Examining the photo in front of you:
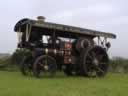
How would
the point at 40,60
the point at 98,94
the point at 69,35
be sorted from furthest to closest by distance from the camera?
1. the point at 69,35
2. the point at 40,60
3. the point at 98,94

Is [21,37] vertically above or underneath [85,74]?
above

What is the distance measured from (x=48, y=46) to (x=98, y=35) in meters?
3.02

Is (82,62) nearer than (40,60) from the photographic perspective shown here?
No

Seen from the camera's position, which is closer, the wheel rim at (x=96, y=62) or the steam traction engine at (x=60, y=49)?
the steam traction engine at (x=60, y=49)

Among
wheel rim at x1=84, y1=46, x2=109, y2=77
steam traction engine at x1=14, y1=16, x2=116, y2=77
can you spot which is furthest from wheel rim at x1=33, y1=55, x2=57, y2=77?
wheel rim at x1=84, y1=46, x2=109, y2=77

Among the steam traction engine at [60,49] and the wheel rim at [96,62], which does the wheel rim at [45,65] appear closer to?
the steam traction engine at [60,49]

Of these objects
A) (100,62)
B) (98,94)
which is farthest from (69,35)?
(98,94)

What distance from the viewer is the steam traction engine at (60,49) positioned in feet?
50.1

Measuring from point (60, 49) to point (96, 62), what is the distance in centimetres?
212

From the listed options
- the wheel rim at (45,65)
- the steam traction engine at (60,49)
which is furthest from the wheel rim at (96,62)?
the wheel rim at (45,65)

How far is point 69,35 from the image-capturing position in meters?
17.2

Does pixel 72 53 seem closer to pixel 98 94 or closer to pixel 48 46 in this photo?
pixel 48 46

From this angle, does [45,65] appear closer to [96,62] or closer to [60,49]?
[60,49]

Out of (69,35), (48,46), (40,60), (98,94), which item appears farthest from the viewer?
(69,35)
